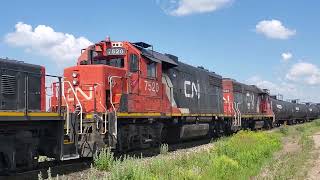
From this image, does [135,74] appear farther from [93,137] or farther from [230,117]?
[230,117]

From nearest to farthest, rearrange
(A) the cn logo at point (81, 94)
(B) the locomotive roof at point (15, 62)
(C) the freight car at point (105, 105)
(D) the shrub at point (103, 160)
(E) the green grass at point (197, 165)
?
(E) the green grass at point (197, 165)
(C) the freight car at point (105, 105)
(B) the locomotive roof at point (15, 62)
(D) the shrub at point (103, 160)
(A) the cn logo at point (81, 94)

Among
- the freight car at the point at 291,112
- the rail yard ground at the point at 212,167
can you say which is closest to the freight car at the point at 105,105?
the rail yard ground at the point at 212,167

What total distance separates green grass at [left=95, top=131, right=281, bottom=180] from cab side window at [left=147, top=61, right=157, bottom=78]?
10.8 ft

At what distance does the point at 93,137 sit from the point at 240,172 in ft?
13.0

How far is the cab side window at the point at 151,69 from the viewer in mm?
14927

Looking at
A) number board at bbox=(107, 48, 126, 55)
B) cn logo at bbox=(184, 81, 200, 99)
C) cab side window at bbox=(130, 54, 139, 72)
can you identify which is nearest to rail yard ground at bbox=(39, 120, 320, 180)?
cab side window at bbox=(130, 54, 139, 72)

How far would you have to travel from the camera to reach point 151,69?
15.1 meters

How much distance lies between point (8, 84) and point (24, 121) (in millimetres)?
1164

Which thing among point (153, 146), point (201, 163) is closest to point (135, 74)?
point (153, 146)

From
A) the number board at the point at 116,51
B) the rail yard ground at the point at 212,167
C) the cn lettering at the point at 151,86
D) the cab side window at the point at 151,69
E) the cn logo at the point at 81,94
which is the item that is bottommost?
the rail yard ground at the point at 212,167

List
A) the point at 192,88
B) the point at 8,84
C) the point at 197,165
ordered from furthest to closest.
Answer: the point at 192,88 < the point at 197,165 < the point at 8,84

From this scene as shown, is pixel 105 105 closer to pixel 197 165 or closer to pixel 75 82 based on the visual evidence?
pixel 75 82

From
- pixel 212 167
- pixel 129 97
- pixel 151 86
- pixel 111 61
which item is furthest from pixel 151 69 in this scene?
pixel 212 167

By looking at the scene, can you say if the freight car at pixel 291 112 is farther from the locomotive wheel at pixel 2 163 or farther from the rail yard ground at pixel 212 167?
the locomotive wheel at pixel 2 163
